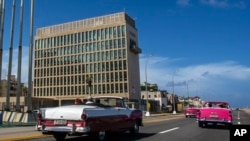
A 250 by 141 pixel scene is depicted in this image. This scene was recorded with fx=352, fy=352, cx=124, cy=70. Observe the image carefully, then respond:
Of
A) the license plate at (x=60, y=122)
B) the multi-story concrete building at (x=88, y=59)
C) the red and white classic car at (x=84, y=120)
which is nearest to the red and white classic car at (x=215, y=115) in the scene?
the red and white classic car at (x=84, y=120)

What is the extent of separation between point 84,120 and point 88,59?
10029cm

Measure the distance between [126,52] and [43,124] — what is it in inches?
3649

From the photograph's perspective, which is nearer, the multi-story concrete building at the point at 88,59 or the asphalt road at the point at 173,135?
the asphalt road at the point at 173,135

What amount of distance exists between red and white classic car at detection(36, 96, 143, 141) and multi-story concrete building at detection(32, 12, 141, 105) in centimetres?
8799

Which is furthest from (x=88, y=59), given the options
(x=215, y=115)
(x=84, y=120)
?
(x=84, y=120)

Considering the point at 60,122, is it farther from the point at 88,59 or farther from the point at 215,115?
the point at 88,59

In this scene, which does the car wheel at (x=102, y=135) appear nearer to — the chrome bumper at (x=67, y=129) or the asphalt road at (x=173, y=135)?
the asphalt road at (x=173, y=135)

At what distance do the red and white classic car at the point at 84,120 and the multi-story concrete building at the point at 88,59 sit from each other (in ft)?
289

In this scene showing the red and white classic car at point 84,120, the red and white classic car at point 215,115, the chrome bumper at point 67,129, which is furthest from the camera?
the red and white classic car at point 215,115

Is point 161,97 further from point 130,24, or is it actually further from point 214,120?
point 214,120

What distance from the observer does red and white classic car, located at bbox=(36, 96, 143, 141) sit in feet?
36.7

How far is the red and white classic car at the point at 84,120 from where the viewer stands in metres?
11.2

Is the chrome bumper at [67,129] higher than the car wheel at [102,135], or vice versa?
the chrome bumper at [67,129]

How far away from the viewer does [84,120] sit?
1111 centimetres
